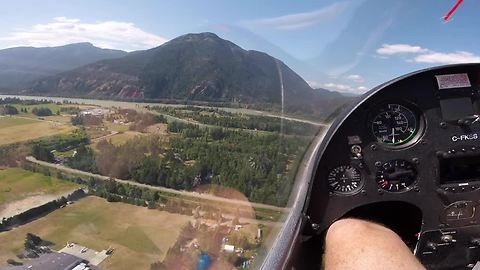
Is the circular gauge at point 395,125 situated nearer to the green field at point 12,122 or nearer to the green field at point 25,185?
the green field at point 25,185

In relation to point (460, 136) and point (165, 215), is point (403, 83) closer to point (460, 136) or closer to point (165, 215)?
point (460, 136)

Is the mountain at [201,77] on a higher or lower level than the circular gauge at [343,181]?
higher

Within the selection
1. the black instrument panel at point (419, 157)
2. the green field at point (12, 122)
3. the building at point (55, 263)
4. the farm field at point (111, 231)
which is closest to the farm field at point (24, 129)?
the green field at point (12, 122)

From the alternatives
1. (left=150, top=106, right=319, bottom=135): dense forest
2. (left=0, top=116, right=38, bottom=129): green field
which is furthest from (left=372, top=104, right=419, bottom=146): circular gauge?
(left=0, top=116, right=38, bottom=129): green field

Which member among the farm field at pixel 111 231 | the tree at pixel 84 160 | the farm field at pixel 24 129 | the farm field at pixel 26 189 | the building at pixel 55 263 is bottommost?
the building at pixel 55 263

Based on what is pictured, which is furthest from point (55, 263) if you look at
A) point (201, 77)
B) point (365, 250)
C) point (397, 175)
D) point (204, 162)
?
point (397, 175)

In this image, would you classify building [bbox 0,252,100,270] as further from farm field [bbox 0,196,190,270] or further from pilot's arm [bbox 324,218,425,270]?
pilot's arm [bbox 324,218,425,270]
